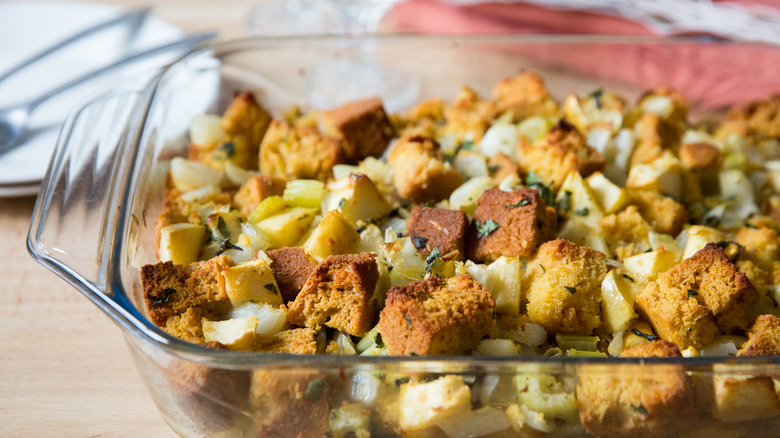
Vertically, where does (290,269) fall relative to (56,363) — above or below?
above

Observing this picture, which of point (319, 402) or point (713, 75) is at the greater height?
point (713, 75)

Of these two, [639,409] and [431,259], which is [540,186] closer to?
[431,259]

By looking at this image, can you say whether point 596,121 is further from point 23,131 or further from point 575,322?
point 23,131

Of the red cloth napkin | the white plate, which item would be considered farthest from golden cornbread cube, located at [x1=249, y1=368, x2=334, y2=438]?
the red cloth napkin

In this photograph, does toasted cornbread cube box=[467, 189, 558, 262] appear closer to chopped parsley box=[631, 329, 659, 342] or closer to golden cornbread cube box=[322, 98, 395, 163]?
chopped parsley box=[631, 329, 659, 342]

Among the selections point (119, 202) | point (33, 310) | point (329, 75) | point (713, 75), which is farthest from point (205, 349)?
point (713, 75)

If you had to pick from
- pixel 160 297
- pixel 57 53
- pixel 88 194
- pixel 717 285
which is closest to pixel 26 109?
pixel 57 53
